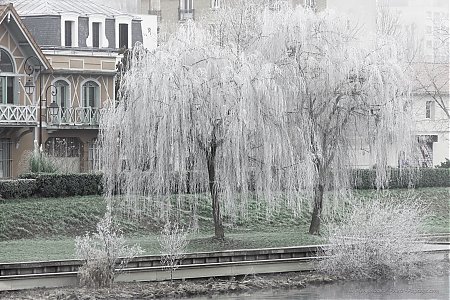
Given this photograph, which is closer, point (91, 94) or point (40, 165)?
point (40, 165)

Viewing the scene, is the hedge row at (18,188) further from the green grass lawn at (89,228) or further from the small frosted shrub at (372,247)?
the small frosted shrub at (372,247)

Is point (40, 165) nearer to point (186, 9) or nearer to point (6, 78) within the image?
point (6, 78)

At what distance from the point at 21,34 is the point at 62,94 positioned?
445cm

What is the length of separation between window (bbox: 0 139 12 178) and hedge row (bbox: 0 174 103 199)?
7.80m

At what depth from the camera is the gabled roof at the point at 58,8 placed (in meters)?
51.1

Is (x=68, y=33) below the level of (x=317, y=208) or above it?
above

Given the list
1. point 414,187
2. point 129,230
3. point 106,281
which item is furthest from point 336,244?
point 414,187

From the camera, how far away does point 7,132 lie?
46.0 meters

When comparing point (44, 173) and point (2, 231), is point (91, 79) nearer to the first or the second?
point (44, 173)

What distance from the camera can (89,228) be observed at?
37188 millimetres

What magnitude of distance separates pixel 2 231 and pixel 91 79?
14927mm

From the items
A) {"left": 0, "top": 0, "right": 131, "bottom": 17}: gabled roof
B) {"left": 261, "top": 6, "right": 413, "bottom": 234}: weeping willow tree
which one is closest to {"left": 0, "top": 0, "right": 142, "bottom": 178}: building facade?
{"left": 0, "top": 0, "right": 131, "bottom": 17}: gabled roof

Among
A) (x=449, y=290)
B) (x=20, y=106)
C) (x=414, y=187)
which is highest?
(x=20, y=106)

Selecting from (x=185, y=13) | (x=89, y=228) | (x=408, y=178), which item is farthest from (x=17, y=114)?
(x=185, y=13)
